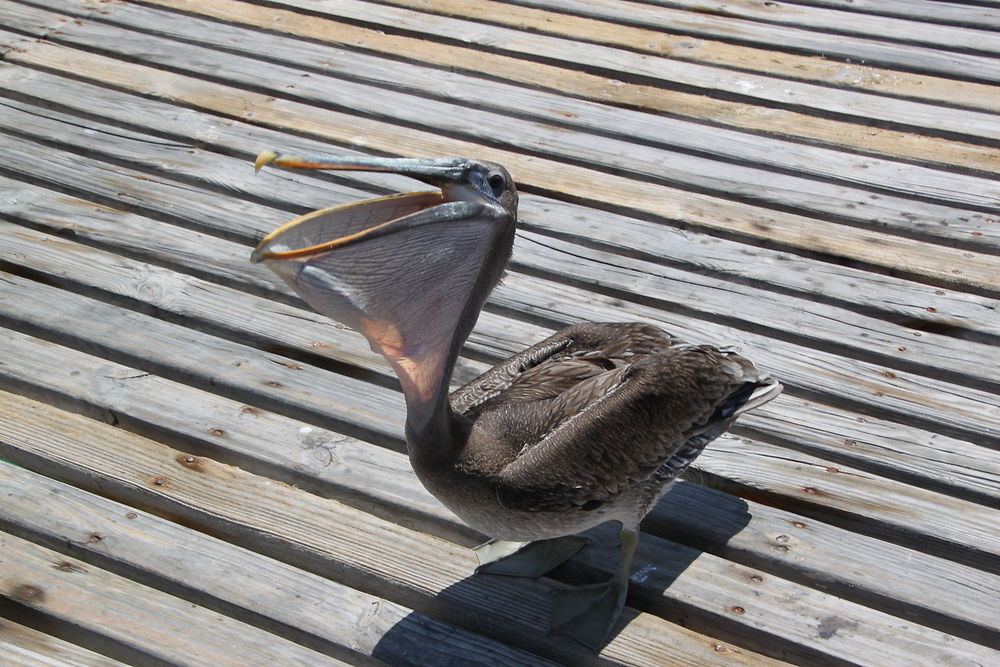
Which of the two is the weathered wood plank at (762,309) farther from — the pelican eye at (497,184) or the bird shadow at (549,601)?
the pelican eye at (497,184)

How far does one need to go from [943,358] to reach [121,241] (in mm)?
3030

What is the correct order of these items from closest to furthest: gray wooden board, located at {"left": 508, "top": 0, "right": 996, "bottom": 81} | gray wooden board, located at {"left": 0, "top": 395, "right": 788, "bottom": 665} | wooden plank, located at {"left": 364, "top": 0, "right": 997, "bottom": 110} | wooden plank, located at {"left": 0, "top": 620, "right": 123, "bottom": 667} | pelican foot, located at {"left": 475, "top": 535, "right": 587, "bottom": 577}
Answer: wooden plank, located at {"left": 0, "top": 620, "right": 123, "bottom": 667}, gray wooden board, located at {"left": 0, "top": 395, "right": 788, "bottom": 665}, pelican foot, located at {"left": 475, "top": 535, "right": 587, "bottom": 577}, wooden plank, located at {"left": 364, "top": 0, "right": 997, "bottom": 110}, gray wooden board, located at {"left": 508, "top": 0, "right": 996, "bottom": 81}

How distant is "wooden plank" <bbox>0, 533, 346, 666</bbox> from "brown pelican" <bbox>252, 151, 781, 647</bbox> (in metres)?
0.64

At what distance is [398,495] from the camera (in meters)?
3.11

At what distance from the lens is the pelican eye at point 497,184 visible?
7.72 feet

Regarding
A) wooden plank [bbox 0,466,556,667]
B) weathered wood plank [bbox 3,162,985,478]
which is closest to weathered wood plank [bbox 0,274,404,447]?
weathered wood plank [bbox 3,162,985,478]

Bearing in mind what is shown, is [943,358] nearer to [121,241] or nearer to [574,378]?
[574,378]

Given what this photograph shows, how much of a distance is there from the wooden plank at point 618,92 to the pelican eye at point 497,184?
2657 millimetres

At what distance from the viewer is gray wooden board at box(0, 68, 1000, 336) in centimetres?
379

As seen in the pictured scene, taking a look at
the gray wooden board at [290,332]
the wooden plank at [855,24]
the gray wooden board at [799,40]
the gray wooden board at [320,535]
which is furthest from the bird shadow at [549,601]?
the wooden plank at [855,24]

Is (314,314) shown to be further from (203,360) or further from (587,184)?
(587,184)

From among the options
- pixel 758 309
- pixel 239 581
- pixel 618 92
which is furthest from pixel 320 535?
pixel 618 92

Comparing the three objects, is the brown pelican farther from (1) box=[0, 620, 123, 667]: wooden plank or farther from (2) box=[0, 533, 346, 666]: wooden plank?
(1) box=[0, 620, 123, 667]: wooden plank

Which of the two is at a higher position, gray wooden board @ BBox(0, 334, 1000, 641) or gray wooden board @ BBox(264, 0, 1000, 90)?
gray wooden board @ BBox(264, 0, 1000, 90)
